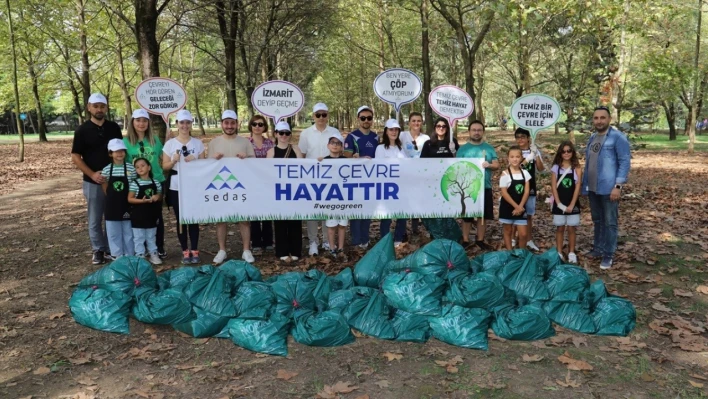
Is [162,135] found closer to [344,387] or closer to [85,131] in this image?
[85,131]

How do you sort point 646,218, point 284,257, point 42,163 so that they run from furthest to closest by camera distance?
point 42,163 → point 646,218 → point 284,257

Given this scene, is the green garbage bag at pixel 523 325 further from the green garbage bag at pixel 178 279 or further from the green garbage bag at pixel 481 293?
the green garbage bag at pixel 178 279

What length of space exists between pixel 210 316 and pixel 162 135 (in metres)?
5.79

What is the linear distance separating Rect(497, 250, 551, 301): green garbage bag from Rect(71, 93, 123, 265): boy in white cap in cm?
491

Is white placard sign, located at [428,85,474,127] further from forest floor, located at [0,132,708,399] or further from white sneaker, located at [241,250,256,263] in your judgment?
white sneaker, located at [241,250,256,263]

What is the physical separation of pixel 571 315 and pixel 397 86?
4.38 metres

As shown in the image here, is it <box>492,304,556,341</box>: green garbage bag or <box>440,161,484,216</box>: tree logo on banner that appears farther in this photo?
<box>440,161,484,216</box>: tree logo on banner

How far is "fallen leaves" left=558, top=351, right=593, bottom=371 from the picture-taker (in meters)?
3.94

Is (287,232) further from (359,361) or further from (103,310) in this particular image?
(359,361)

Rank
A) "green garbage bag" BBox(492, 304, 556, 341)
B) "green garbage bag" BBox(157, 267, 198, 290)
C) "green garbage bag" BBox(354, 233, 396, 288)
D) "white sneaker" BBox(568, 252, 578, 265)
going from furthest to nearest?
"white sneaker" BBox(568, 252, 578, 265)
"green garbage bag" BBox(354, 233, 396, 288)
"green garbage bag" BBox(157, 267, 198, 290)
"green garbage bag" BBox(492, 304, 556, 341)

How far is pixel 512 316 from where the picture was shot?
179 inches

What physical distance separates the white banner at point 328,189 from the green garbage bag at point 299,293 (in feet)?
Result: 5.34

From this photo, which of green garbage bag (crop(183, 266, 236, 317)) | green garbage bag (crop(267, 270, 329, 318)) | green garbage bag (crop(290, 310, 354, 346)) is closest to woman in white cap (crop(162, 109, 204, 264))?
green garbage bag (crop(183, 266, 236, 317))

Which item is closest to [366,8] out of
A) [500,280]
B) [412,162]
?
[412,162]
